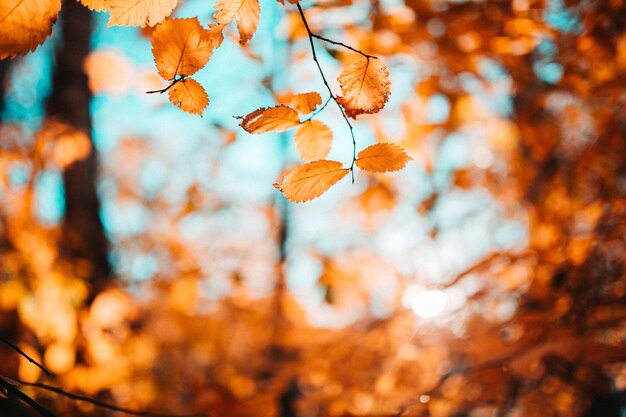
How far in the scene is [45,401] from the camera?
5.02ft

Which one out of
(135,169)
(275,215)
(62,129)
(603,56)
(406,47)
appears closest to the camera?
(406,47)

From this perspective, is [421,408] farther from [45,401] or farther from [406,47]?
[45,401]

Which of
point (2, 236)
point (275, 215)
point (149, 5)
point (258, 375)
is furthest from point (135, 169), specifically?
point (149, 5)

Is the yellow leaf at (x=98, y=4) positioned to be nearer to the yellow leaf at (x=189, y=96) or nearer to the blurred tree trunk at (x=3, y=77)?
the yellow leaf at (x=189, y=96)

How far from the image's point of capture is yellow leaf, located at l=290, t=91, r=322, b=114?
2.11 feet

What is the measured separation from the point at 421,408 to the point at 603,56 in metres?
1.67

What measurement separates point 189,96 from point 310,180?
0.22m

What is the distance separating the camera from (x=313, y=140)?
68 centimetres

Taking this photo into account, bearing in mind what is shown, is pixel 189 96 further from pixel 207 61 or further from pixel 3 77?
pixel 3 77

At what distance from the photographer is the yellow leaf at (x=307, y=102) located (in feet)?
2.11

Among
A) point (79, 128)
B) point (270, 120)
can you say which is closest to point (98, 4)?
point (270, 120)

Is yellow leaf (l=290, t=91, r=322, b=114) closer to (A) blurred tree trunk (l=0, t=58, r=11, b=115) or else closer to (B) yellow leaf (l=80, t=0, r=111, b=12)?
(B) yellow leaf (l=80, t=0, r=111, b=12)

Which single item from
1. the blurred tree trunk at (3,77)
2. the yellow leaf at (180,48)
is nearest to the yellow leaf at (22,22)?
the yellow leaf at (180,48)

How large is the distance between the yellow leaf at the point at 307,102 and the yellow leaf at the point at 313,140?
0.03 m
